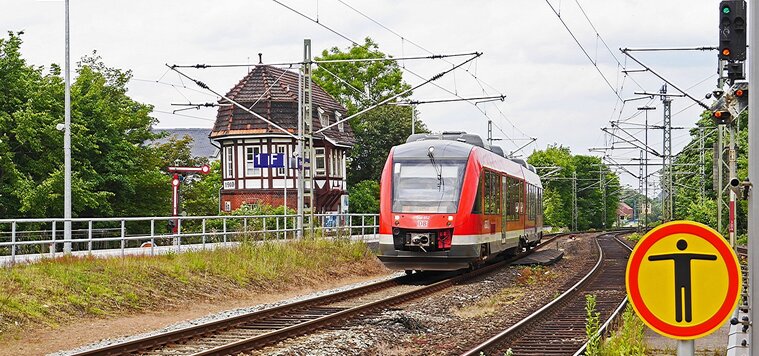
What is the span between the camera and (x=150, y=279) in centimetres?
1930

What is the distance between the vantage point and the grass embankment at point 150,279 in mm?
15797

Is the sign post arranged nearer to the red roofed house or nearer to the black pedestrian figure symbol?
the black pedestrian figure symbol

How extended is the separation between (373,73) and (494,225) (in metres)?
52.8

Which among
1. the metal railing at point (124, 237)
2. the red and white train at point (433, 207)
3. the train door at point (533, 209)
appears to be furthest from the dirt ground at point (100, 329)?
the train door at point (533, 209)

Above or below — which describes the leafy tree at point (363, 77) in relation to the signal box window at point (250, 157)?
above

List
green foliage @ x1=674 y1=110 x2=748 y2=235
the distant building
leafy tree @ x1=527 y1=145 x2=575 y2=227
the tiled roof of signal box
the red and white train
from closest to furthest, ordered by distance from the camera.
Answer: the red and white train → green foliage @ x1=674 y1=110 x2=748 y2=235 → the tiled roof of signal box → leafy tree @ x1=527 y1=145 x2=575 y2=227 → the distant building

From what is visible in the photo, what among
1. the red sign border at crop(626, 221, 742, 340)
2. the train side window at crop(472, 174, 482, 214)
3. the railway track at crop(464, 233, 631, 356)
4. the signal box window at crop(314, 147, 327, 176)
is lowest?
the railway track at crop(464, 233, 631, 356)

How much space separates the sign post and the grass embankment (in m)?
11.4

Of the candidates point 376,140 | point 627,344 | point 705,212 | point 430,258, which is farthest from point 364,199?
point 627,344

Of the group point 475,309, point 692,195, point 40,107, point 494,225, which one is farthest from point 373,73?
point 475,309

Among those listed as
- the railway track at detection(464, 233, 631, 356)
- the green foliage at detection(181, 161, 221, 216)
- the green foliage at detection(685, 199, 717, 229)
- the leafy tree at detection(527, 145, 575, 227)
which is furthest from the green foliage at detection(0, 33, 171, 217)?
the leafy tree at detection(527, 145, 575, 227)

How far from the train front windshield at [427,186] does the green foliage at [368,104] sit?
145ft

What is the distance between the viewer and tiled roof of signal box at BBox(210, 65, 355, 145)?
5594 cm

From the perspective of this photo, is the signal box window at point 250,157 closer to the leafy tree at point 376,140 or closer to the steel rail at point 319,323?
the leafy tree at point 376,140
